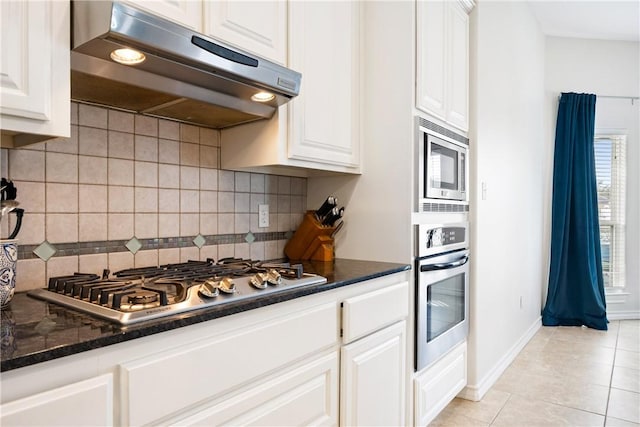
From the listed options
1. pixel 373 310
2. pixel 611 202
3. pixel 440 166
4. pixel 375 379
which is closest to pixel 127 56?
pixel 373 310

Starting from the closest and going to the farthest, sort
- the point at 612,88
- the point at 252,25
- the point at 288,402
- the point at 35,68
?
the point at 35,68
the point at 288,402
the point at 252,25
the point at 612,88

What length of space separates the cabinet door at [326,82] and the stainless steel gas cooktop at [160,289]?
58cm

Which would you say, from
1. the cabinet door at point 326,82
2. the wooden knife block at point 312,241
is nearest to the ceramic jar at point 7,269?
the cabinet door at point 326,82

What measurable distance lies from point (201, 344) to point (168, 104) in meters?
0.88

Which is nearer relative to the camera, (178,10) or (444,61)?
(178,10)

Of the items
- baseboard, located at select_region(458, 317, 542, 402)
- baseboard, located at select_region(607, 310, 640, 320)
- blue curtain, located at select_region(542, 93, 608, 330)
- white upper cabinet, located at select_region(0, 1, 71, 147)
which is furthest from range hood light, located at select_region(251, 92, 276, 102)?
baseboard, located at select_region(607, 310, 640, 320)

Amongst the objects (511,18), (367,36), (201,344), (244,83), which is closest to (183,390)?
(201,344)

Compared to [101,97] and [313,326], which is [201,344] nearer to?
[313,326]

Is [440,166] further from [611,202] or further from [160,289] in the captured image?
[611,202]

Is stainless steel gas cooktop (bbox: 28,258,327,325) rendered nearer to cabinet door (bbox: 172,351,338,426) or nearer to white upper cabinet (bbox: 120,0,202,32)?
cabinet door (bbox: 172,351,338,426)

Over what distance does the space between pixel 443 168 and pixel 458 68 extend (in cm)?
65

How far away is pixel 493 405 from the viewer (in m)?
2.42

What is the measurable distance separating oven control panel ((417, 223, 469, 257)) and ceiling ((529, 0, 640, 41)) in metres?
2.47

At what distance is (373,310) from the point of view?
5.31ft
